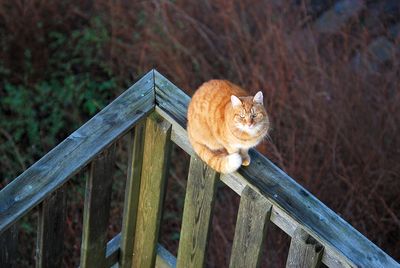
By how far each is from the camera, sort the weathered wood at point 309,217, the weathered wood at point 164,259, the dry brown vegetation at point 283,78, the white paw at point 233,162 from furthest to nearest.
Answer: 1. the dry brown vegetation at point 283,78
2. the weathered wood at point 164,259
3. the white paw at point 233,162
4. the weathered wood at point 309,217

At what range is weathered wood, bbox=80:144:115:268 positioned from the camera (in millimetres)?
2201

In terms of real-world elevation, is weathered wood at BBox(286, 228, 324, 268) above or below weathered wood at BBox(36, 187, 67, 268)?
above

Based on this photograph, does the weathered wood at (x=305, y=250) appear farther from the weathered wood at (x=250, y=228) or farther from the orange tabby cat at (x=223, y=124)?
the orange tabby cat at (x=223, y=124)

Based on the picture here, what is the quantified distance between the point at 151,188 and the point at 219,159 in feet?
1.23

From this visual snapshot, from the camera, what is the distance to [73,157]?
2.07m

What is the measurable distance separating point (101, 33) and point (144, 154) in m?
3.56

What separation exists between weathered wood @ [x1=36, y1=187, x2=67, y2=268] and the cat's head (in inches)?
24.3

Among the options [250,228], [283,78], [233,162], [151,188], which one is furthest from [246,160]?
[283,78]

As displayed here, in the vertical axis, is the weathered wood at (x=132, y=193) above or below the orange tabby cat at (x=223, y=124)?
below

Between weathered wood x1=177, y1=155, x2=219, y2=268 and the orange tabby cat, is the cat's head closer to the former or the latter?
the orange tabby cat

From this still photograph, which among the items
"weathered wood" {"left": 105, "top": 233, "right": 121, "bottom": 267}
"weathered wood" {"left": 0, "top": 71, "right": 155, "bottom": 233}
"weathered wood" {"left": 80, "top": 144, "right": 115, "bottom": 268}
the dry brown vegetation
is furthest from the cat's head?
the dry brown vegetation

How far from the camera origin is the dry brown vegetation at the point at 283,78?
392cm

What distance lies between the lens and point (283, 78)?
14.2 ft

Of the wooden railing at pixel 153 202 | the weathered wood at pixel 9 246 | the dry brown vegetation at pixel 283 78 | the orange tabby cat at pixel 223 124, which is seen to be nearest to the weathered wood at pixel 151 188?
the wooden railing at pixel 153 202
